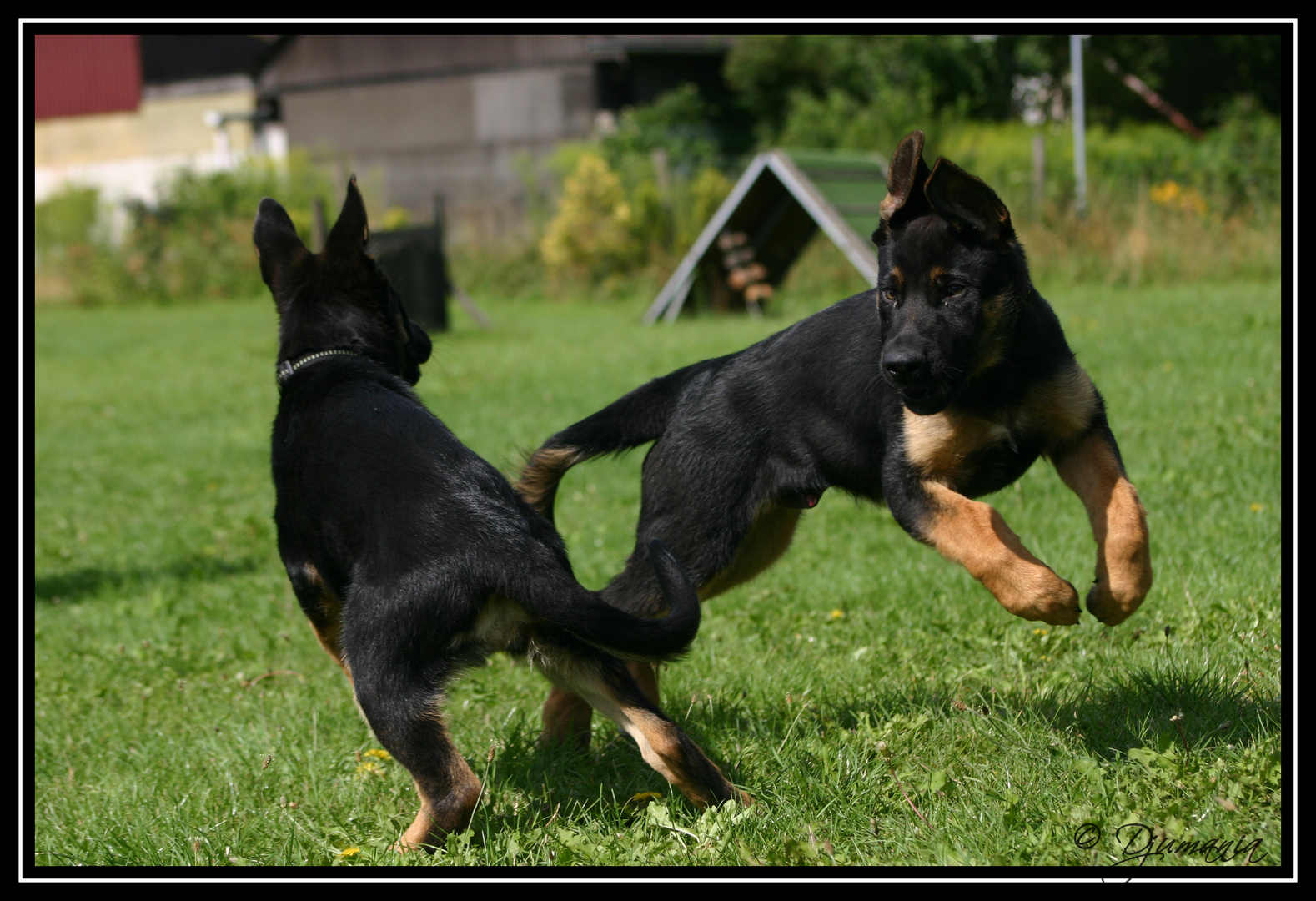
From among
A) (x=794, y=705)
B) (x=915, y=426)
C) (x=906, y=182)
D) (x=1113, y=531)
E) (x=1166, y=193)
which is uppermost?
(x=1166, y=193)

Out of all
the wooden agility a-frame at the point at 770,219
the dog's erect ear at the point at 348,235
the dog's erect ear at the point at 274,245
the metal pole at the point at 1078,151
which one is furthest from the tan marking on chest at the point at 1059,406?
the metal pole at the point at 1078,151

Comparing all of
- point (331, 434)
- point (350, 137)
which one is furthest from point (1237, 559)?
point (350, 137)

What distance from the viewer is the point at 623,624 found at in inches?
124

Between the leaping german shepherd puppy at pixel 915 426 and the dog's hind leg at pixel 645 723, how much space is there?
23.0 inches

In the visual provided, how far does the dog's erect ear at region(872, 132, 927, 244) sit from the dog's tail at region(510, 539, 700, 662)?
1.24 meters

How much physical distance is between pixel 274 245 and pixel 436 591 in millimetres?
1780

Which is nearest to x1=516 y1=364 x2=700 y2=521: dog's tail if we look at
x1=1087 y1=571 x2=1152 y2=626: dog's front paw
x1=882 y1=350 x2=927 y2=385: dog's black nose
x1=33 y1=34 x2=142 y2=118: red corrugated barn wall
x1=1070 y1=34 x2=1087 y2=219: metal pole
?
x1=882 y1=350 x2=927 y2=385: dog's black nose

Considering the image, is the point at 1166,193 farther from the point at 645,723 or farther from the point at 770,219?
the point at 645,723

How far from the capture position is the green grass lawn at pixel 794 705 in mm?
3104

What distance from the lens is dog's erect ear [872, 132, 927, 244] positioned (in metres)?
3.32

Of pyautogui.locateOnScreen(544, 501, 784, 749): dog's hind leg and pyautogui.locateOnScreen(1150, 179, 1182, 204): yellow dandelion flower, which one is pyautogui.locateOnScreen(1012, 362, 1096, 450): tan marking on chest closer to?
pyautogui.locateOnScreen(544, 501, 784, 749): dog's hind leg

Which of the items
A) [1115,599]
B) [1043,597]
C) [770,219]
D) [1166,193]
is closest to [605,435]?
[1043,597]
